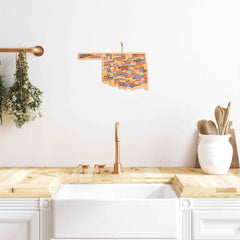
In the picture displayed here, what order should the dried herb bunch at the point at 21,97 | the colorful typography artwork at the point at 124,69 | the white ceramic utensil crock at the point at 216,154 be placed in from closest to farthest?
1. the white ceramic utensil crock at the point at 216,154
2. the dried herb bunch at the point at 21,97
3. the colorful typography artwork at the point at 124,69

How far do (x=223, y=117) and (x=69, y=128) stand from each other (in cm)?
92

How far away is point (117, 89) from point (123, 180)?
0.60 metres

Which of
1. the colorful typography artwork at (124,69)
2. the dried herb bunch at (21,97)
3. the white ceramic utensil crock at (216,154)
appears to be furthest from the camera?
the colorful typography artwork at (124,69)

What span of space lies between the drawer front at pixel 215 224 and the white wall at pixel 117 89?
59 cm


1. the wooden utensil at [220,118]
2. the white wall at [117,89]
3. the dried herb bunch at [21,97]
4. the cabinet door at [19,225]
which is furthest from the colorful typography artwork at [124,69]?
the cabinet door at [19,225]

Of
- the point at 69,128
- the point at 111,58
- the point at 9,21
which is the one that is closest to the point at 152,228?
the point at 69,128

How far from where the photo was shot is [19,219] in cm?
145

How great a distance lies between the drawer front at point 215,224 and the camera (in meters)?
1.42

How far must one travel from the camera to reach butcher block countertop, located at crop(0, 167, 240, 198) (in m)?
1.43

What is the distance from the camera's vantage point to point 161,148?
2.00 meters

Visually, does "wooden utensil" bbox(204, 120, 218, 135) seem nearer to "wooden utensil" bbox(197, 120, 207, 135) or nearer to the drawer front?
"wooden utensil" bbox(197, 120, 207, 135)

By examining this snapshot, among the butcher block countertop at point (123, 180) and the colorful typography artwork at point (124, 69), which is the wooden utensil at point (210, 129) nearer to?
the butcher block countertop at point (123, 180)

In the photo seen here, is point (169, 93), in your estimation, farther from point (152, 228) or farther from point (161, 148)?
point (152, 228)

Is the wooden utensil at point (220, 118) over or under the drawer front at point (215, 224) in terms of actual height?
over
